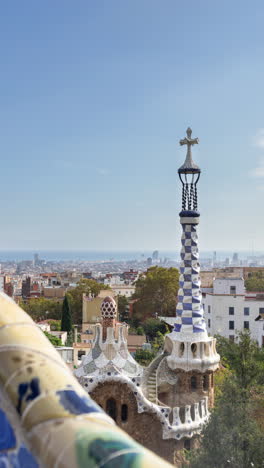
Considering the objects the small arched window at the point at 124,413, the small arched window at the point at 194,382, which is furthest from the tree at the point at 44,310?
the small arched window at the point at 124,413

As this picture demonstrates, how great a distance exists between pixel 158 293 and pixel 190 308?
27.5 metres

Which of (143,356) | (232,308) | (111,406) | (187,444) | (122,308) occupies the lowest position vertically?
(122,308)

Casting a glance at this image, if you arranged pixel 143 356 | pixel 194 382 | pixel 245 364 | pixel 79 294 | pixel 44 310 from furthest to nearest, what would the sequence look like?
pixel 79 294
pixel 44 310
pixel 143 356
pixel 194 382
pixel 245 364

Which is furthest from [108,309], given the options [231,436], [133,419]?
[231,436]

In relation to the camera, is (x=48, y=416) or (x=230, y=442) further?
(x=230, y=442)

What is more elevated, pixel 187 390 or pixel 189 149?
pixel 189 149

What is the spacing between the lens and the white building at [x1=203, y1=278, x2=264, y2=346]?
30844 mm

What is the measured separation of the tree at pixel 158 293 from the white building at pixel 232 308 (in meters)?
6.27

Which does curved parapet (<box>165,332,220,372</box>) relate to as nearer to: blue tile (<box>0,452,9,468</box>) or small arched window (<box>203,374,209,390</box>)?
small arched window (<box>203,374,209,390</box>)

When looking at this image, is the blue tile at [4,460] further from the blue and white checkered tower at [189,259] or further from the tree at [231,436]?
the blue and white checkered tower at [189,259]

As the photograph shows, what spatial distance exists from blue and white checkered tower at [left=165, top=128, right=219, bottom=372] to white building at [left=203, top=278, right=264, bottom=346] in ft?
68.5

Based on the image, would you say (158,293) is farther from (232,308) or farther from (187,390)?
(187,390)

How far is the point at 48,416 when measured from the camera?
53.1 inches

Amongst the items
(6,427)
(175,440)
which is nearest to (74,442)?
(6,427)
